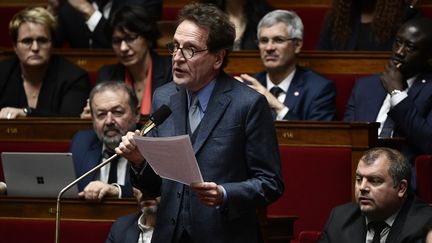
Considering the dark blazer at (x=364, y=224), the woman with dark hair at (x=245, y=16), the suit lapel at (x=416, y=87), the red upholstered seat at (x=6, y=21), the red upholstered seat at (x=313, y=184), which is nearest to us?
the dark blazer at (x=364, y=224)

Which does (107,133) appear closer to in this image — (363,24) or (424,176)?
(424,176)

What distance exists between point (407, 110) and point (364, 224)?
35 centimetres

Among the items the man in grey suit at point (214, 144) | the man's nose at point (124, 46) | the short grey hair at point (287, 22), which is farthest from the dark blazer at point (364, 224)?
the man's nose at point (124, 46)

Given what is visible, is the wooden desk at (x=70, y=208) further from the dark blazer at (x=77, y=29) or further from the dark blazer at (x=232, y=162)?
the dark blazer at (x=77, y=29)

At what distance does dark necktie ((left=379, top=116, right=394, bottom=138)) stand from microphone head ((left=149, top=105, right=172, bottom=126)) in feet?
2.46

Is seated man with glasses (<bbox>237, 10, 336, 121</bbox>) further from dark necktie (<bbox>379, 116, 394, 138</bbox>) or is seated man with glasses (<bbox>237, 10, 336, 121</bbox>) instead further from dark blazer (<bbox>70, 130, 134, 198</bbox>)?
dark blazer (<bbox>70, 130, 134, 198</bbox>)

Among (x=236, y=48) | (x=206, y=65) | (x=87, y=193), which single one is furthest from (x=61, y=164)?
(x=236, y=48)

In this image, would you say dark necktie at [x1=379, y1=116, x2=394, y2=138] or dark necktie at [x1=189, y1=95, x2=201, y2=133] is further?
dark necktie at [x1=379, y1=116, x2=394, y2=138]

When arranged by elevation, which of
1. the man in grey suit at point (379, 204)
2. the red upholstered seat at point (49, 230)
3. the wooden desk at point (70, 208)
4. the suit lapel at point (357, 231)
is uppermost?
the man in grey suit at point (379, 204)

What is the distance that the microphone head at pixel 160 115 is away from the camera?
114 cm

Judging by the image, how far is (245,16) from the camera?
2.18m

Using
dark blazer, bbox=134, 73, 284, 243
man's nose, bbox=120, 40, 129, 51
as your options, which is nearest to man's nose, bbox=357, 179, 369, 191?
dark blazer, bbox=134, 73, 284, 243

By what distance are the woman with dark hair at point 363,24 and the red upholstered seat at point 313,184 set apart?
0.47 metres

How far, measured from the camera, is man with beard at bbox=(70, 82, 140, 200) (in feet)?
5.57
